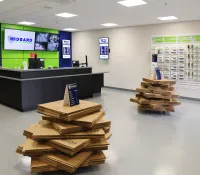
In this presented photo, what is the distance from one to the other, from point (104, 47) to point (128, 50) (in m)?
1.28

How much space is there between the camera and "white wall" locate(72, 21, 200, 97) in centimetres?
819

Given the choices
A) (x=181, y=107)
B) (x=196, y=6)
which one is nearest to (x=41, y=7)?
(x=196, y=6)

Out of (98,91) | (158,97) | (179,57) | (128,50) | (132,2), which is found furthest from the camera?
(128,50)

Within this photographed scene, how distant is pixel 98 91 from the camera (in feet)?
28.0

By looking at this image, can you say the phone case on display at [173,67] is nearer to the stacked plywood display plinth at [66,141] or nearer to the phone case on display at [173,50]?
the phone case on display at [173,50]

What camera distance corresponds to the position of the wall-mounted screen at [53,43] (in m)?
10.5

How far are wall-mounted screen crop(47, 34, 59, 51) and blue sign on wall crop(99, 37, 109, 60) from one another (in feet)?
7.49

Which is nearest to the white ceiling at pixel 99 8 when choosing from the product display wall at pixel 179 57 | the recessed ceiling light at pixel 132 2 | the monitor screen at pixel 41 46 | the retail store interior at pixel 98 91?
the retail store interior at pixel 98 91

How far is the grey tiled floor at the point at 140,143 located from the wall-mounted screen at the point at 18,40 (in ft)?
12.6

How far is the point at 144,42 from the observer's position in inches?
346

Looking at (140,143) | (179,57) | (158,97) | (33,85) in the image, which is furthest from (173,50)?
(140,143)

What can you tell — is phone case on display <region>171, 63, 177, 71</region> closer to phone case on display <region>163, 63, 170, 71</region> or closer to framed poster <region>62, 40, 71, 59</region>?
phone case on display <region>163, 63, 170, 71</region>

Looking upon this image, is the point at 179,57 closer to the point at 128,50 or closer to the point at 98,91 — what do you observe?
the point at 128,50

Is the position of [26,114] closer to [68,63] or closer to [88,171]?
[88,171]
